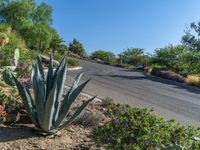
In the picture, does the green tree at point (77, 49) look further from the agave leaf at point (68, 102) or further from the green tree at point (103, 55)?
the agave leaf at point (68, 102)

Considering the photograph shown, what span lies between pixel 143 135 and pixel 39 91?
1875mm

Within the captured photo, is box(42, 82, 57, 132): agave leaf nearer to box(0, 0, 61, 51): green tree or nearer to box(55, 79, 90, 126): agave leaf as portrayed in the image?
box(55, 79, 90, 126): agave leaf

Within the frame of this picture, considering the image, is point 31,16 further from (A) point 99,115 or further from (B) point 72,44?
(A) point 99,115

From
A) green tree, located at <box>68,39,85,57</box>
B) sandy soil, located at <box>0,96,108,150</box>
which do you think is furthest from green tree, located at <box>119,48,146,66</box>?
sandy soil, located at <box>0,96,108,150</box>

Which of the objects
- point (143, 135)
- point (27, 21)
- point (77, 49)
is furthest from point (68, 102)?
point (77, 49)

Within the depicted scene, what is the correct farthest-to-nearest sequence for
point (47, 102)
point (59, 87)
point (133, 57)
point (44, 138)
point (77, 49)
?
point (77, 49), point (133, 57), point (59, 87), point (44, 138), point (47, 102)

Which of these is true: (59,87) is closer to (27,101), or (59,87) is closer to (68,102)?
(68,102)

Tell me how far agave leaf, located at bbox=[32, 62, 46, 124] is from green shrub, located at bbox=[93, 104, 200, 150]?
38.0 inches

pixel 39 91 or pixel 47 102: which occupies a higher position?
pixel 39 91

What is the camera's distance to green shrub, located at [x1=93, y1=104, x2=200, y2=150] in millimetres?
5191

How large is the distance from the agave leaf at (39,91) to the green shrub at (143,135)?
38.0 inches

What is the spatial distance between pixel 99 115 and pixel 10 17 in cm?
3311

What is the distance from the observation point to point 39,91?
622 centimetres

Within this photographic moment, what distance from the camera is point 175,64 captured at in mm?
36125
